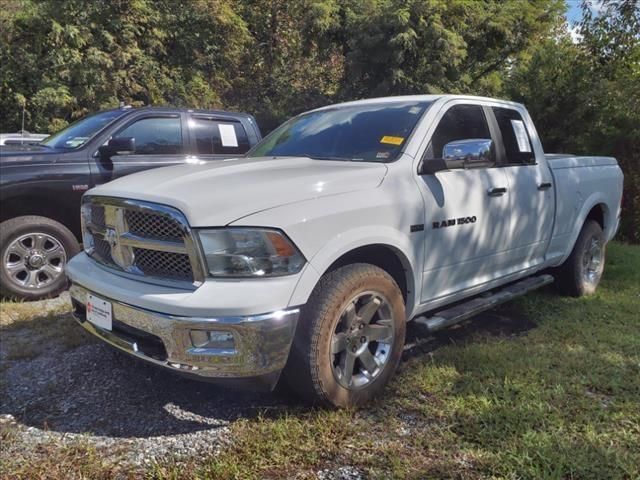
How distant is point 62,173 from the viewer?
17.1 ft

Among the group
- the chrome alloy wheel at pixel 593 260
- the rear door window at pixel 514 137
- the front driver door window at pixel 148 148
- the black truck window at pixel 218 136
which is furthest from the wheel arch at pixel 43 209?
the chrome alloy wheel at pixel 593 260

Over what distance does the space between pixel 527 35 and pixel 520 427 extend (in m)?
13.6

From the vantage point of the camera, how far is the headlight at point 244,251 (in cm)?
255

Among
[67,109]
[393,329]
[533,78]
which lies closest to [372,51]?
[533,78]

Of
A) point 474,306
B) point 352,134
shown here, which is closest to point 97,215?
point 352,134

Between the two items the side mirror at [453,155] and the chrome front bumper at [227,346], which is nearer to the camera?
the chrome front bumper at [227,346]

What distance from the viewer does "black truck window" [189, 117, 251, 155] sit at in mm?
6234

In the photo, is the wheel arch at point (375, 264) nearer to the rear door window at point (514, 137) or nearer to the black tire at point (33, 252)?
the rear door window at point (514, 137)

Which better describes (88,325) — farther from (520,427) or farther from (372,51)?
(372,51)

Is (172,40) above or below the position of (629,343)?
above

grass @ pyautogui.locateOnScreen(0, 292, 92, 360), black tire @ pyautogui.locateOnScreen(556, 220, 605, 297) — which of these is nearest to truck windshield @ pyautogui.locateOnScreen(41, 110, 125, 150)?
grass @ pyautogui.locateOnScreen(0, 292, 92, 360)

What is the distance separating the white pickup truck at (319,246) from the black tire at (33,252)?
200cm

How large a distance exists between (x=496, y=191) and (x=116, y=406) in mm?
2901

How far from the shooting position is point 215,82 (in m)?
16.0
